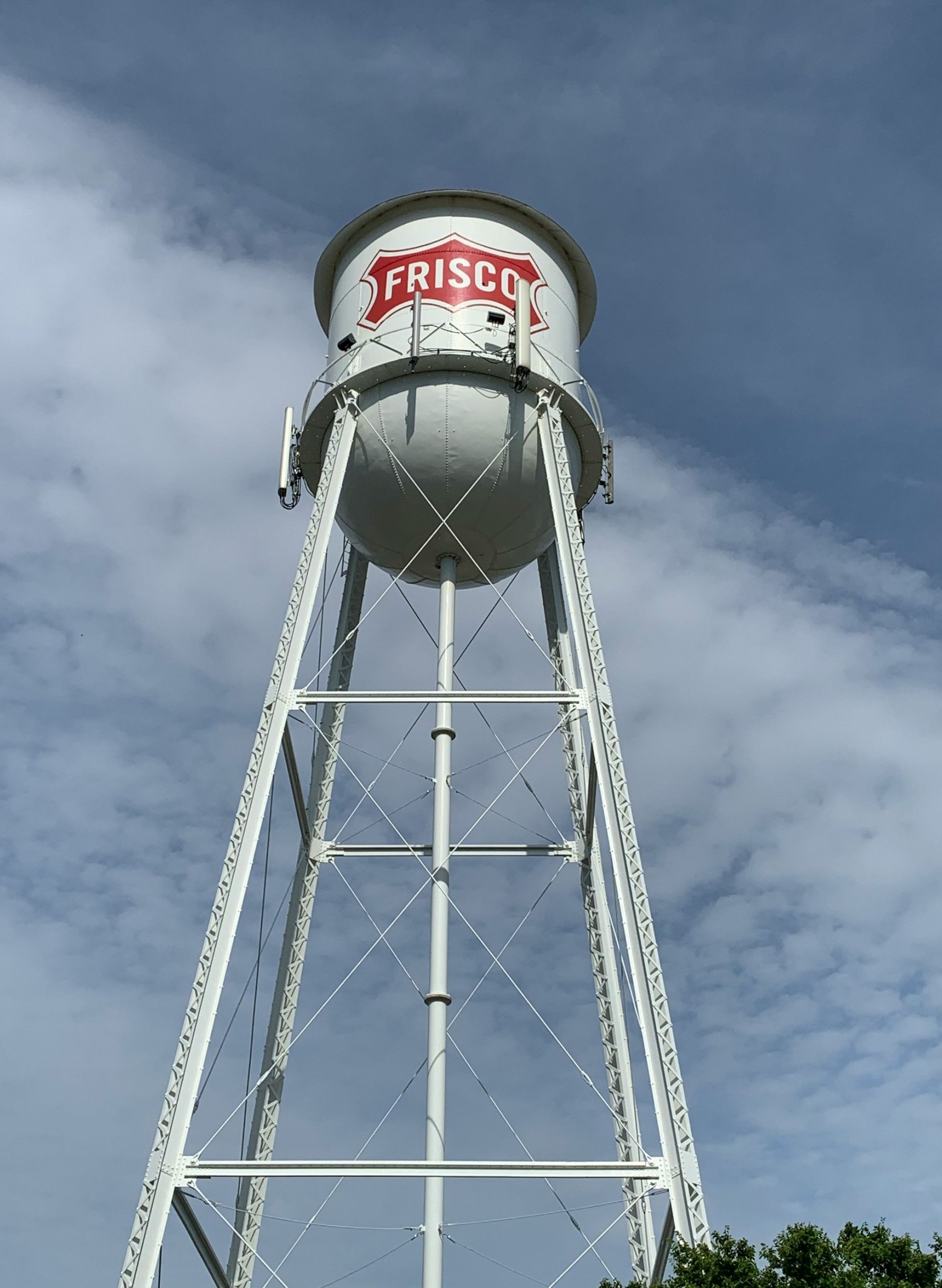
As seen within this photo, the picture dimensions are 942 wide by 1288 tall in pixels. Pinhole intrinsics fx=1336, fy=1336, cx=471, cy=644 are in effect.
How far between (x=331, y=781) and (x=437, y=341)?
17.9 ft

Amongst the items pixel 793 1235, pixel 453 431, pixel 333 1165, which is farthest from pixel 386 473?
pixel 793 1235

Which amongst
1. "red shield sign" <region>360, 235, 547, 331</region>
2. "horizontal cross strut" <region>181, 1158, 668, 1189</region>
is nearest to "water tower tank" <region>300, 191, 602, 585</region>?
"red shield sign" <region>360, 235, 547, 331</region>

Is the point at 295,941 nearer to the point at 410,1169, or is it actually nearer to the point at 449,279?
the point at 410,1169

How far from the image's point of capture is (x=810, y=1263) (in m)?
10.5

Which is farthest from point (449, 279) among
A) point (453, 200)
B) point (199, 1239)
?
point (199, 1239)

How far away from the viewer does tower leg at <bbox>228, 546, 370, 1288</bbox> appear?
552 inches

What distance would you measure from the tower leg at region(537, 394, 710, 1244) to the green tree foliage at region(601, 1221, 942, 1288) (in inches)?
13.6

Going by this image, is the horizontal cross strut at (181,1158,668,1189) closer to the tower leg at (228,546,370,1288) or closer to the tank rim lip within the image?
the tower leg at (228,546,370,1288)

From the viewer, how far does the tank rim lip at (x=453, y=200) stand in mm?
Result: 16594

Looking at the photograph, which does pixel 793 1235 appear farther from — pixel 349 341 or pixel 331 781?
pixel 349 341

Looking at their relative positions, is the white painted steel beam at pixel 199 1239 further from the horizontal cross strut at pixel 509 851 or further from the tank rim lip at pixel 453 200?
the tank rim lip at pixel 453 200

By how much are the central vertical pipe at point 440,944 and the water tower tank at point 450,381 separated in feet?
3.02

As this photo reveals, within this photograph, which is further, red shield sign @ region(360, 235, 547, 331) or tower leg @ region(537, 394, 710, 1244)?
red shield sign @ region(360, 235, 547, 331)

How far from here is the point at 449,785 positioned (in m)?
14.7
